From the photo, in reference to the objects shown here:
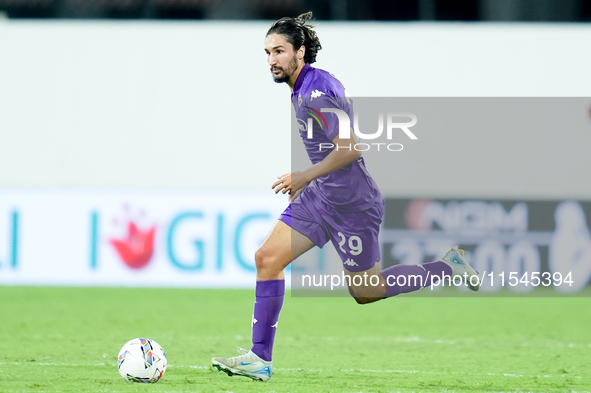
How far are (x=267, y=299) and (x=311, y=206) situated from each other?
631mm

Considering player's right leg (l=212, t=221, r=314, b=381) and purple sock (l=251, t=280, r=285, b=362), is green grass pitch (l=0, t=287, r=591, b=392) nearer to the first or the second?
player's right leg (l=212, t=221, r=314, b=381)

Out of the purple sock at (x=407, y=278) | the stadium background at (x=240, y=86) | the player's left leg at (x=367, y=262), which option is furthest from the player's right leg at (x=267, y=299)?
the stadium background at (x=240, y=86)

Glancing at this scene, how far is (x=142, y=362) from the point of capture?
4.74 metres

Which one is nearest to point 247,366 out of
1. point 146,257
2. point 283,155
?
point 146,257

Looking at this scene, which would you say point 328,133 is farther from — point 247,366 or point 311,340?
point 311,340

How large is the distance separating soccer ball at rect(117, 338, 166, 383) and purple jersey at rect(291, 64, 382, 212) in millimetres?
1366

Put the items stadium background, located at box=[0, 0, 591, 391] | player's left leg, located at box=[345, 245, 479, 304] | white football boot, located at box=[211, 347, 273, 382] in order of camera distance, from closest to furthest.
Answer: white football boot, located at box=[211, 347, 273, 382], player's left leg, located at box=[345, 245, 479, 304], stadium background, located at box=[0, 0, 591, 391]

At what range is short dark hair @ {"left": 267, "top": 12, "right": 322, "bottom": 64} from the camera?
195 inches

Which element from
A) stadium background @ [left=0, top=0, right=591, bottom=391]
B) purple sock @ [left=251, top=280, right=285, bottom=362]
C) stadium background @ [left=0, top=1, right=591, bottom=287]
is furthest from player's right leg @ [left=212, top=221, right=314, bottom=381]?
stadium background @ [left=0, top=1, right=591, bottom=287]

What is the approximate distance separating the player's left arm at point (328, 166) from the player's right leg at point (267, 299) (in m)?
0.34

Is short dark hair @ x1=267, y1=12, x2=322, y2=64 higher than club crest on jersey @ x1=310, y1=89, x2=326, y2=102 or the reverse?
higher

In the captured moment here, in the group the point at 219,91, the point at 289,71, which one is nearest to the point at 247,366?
the point at 289,71

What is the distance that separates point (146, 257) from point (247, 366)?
656 cm

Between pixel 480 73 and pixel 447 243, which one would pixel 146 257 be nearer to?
pixel 447 243
